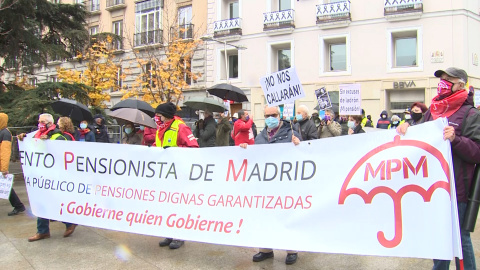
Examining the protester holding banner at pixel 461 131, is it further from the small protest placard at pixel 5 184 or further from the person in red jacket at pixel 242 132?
the small protest placard at pixel 5 184

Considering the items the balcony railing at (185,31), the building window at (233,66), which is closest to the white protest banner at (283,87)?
the building window at (233,66)

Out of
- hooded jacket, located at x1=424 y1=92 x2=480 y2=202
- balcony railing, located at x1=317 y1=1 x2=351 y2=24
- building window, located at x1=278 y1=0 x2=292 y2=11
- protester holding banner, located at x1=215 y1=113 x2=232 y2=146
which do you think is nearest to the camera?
hooded jacket, located at x1=424 y1=92 x2=480 y2=202

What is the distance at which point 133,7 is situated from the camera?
29.1 metres

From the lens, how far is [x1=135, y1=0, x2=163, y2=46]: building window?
27.1 metres

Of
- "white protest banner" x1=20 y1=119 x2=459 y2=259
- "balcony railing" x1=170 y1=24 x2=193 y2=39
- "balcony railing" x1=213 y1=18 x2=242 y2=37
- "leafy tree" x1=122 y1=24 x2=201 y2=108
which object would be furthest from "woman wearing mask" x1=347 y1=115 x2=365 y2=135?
"balcony railing" x1=170 y1=24 x2=193 y2=39

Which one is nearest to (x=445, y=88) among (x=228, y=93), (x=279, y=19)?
(x=228, y=93)

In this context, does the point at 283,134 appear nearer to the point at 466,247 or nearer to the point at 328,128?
the point at 466,247

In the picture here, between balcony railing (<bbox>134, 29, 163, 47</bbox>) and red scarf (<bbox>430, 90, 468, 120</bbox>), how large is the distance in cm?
2380

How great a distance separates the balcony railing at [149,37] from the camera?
26733mm

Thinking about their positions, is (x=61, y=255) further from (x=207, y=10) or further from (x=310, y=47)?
(x=207, y=10)

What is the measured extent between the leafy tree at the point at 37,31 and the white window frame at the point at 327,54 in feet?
40.7

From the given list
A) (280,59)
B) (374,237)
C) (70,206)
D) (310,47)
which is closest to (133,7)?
(280,59)

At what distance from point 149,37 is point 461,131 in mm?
25865

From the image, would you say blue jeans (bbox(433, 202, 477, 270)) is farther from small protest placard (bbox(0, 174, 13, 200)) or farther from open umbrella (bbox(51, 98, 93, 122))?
open umbrella (bbox(51, 98, 93, 122))
